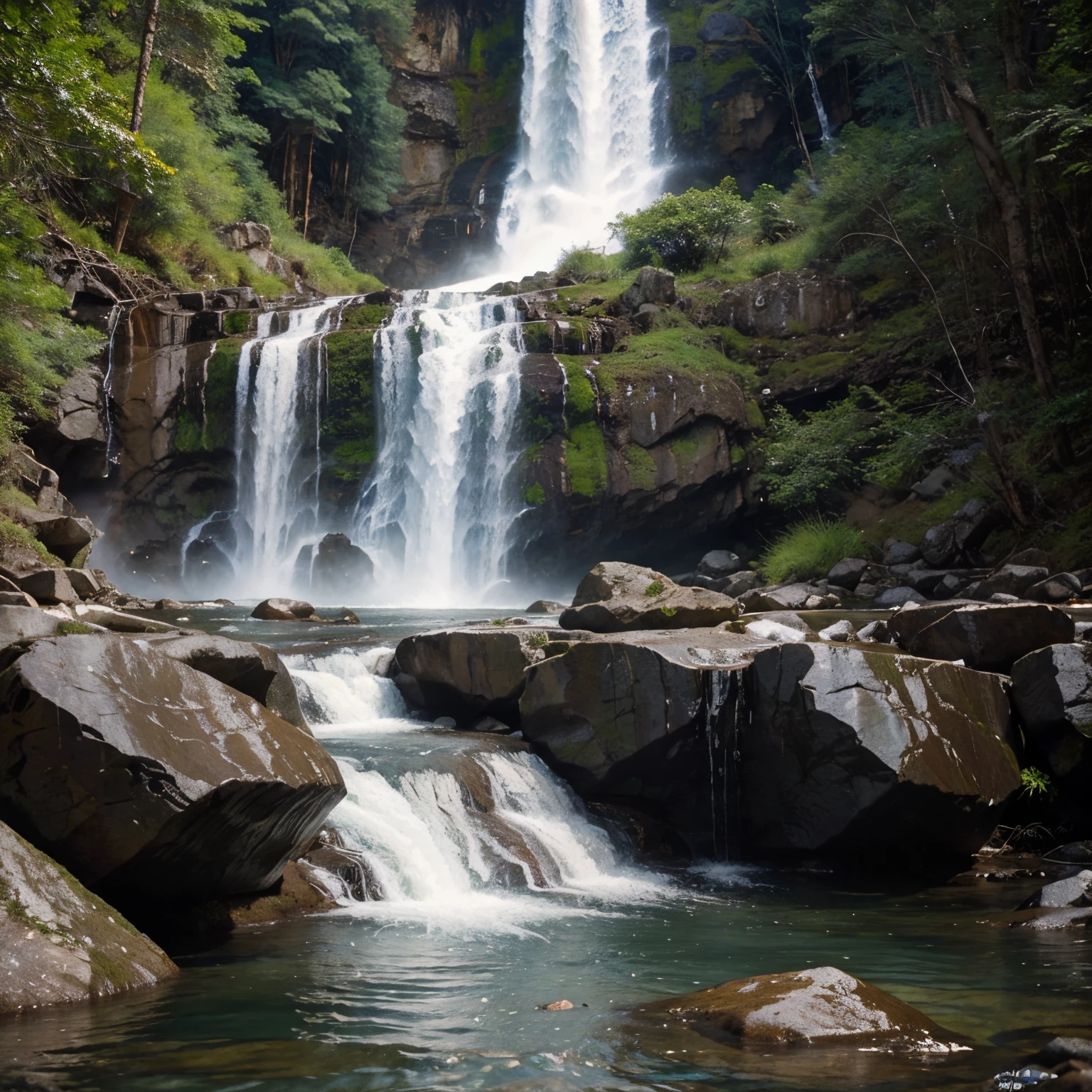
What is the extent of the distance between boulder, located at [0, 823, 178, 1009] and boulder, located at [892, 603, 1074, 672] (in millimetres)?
6743

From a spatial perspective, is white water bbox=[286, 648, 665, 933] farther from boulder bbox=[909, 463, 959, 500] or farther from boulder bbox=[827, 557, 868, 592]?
boulder bbox=[909, 463, 959, 500]

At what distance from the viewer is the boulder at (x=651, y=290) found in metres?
22.9

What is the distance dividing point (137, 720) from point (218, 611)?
439 inches

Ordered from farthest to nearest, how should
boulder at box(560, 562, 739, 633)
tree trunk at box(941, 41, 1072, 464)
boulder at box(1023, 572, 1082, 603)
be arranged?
1. tree trunk at box(941, 41, 1072, 464)
2. boulder at box(1023, 572, 1082, 603)
3. boulder at box(560, 562, 739, 633)

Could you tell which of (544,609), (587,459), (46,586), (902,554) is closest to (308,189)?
(587,459)

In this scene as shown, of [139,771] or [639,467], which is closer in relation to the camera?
[139,771]

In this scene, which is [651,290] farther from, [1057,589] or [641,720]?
[641,720]

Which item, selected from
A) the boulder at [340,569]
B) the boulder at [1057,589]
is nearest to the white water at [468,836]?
the boulder at [1057,589]

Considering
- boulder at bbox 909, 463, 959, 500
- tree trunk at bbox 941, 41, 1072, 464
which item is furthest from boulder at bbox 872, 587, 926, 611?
boulder at bbox 909, 463, 959, 500

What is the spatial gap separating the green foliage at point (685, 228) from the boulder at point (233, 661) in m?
21.3

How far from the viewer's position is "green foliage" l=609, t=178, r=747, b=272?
2588 centimetres

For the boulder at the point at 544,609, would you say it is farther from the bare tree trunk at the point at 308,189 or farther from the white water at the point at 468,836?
the bare tree trunk at the point at 308,189

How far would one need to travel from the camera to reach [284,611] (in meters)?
14.7

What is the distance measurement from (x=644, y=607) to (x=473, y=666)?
2192mm
